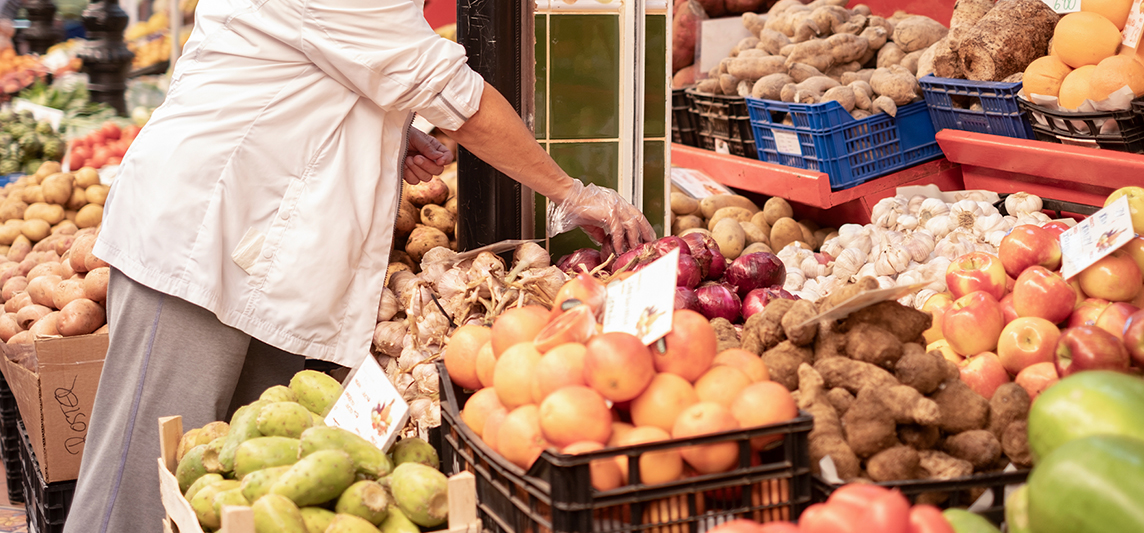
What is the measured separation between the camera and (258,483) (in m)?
1.51

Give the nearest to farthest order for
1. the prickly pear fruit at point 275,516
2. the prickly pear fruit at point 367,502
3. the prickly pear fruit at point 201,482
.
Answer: the prickly pear fruit at point 275,516
the prickly pear fruit at point 367,502
the prickly pear fruit at point 201,482

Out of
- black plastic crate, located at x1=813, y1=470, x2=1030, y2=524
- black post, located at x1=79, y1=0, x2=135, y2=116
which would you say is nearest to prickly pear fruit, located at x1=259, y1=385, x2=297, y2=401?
black plastic crate, located at x1=813, y1=470, x2=1030, y2=524

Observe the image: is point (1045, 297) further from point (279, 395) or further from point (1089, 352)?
point (279, 395)

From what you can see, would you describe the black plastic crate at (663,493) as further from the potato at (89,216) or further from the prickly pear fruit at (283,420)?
the potato at (89,216)

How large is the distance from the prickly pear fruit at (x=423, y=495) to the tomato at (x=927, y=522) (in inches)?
29.7

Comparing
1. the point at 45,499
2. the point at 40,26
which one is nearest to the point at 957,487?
the point at 45,499

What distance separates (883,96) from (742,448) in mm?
2617

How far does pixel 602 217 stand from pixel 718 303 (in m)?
0.44

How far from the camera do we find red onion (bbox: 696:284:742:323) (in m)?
2.24

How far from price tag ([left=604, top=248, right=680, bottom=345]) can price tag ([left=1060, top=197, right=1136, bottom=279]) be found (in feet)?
2.96

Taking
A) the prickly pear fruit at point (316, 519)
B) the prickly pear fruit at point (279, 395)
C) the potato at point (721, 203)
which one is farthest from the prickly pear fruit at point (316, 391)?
the potato at point (721, 203)

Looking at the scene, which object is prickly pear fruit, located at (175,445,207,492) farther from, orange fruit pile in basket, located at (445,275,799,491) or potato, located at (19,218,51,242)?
potato, located at (19,218,51,242)

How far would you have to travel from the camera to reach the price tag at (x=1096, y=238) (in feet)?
5.55

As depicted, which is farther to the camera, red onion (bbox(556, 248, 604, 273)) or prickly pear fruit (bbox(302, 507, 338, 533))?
red onion (bbox(556, 248, 604, 273))
